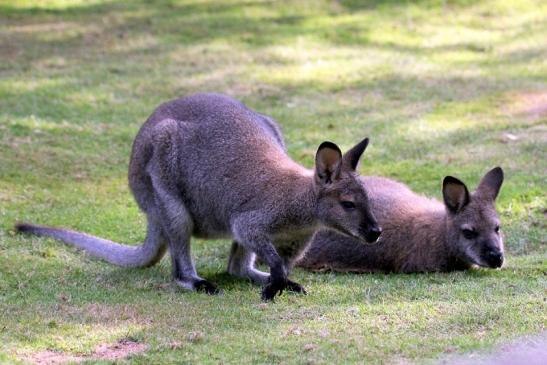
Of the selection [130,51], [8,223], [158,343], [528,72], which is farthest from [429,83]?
[158,343]

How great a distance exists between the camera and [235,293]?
8.14 metres

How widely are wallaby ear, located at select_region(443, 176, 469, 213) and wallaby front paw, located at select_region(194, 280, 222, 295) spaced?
2.10 metres

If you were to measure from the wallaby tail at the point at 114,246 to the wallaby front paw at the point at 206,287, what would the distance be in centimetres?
71

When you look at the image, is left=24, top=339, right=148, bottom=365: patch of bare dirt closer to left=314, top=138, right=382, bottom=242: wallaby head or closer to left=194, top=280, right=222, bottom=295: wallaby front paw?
left=194, top=280, right=222, bottom=295: wallaby front paw

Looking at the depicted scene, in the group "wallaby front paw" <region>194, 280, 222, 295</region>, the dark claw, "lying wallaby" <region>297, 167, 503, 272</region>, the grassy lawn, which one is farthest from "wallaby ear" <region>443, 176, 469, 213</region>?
"wallaby front paw" <region>194, 280, 222, 295</region>

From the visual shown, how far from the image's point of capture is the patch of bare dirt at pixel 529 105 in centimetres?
1422

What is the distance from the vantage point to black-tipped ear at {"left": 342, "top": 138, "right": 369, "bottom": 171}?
307 inches

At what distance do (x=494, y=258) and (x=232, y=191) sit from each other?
2.16 m

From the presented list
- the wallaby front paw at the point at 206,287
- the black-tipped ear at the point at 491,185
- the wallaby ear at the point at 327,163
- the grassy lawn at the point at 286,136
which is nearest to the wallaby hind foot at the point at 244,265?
the grassy lawn at the point at 286,136

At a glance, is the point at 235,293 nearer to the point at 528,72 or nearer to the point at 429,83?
the point at 429,83

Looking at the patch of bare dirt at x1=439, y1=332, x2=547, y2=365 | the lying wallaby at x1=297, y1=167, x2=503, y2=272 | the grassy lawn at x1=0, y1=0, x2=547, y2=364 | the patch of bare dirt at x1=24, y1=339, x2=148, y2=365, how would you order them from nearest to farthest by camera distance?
the patch of bare dirt at x1=439, y1=332, x2=547, y2=365, the patch of bare dirt at x1=24, y1=339, x2=148, y2=365, the grassy lawn at x1=0, y1=0, x2=547, y2=364, the lying wallaby at x1=297, y1=167, x2=503, y2=272

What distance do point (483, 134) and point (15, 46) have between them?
7869 millimetres

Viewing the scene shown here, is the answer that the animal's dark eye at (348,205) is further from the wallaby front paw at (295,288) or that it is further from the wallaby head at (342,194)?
the wallaby front paw at (295,288)

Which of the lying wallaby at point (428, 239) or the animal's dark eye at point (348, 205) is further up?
the animal's dark eye at point (348, 205)
